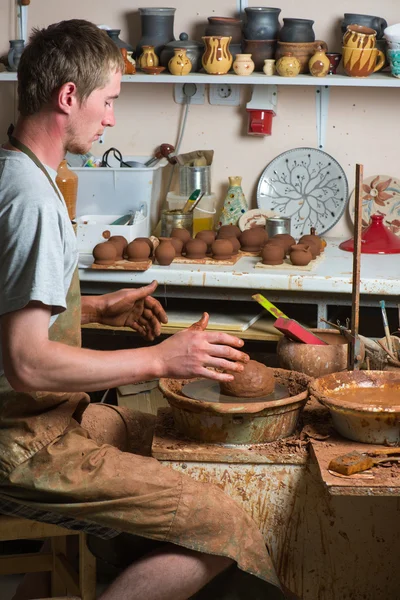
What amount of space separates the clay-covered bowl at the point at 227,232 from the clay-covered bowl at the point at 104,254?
1.84 ft

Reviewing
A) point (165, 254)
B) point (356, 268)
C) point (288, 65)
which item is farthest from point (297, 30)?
point (356, 268)

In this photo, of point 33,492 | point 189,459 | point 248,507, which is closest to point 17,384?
point 33,492

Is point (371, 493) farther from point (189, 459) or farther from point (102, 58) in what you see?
point (102, 58)

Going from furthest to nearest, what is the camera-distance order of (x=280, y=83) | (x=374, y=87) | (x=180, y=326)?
(x=374, y=87)
(x=280, y=83)
(x=180, y=326)

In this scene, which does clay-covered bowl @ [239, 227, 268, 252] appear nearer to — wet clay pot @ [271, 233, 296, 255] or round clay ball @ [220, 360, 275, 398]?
wet clay pot @ [271, 233, 296, 255]

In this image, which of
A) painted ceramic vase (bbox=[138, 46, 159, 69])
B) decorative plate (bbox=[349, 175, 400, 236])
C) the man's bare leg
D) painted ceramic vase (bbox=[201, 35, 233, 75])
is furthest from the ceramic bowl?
the man's bare leg

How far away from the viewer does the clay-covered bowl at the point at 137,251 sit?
12.0 feet

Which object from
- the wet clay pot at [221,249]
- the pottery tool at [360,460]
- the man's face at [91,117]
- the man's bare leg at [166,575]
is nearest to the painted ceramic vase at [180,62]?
the wet clay pot at [221,249]

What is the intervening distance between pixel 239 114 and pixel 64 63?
8.00 feet

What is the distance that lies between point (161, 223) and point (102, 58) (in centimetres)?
208

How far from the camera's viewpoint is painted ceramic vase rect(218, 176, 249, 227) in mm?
4266

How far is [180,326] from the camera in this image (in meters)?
3.60

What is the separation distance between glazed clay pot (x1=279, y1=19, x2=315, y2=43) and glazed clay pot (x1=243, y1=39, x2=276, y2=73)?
71 millimetres

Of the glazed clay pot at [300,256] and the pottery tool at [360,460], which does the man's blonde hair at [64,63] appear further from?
the glazed clay pot at [300,256]
